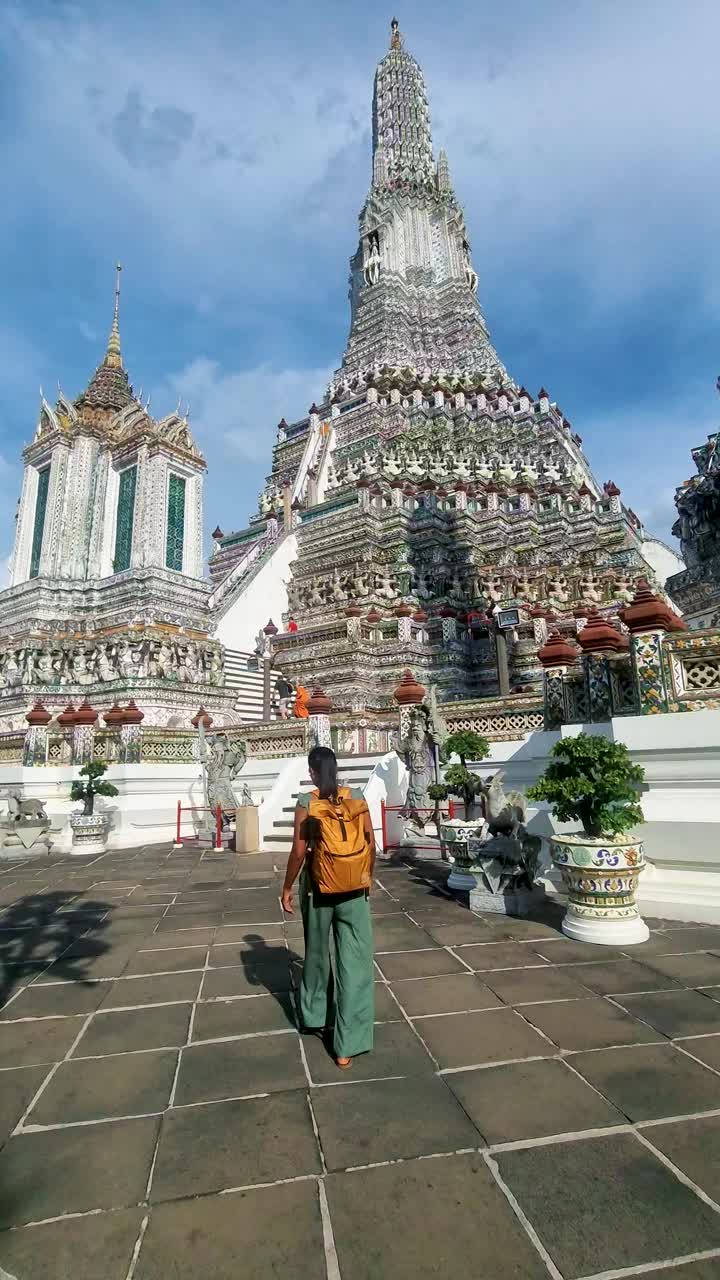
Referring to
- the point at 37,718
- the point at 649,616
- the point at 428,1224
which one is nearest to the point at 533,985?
the point at 428,1224

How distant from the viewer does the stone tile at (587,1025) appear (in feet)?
10.6

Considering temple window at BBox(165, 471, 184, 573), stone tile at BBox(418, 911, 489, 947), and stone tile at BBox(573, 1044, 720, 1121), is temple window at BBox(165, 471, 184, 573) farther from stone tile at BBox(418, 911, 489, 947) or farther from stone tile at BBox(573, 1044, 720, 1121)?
stone tile at BBox(573, 1044, 720, 1121)

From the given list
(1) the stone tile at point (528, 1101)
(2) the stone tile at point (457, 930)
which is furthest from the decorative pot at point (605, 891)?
(1) the stone tile at point (528, 1101)

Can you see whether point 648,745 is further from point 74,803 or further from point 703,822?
point 74,803

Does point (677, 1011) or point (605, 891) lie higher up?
point (605, 891)

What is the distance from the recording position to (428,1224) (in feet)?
6.53

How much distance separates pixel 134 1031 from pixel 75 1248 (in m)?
1.70

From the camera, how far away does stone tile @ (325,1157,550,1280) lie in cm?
183

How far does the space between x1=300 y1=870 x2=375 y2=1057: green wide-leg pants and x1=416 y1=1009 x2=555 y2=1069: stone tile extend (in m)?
0.41

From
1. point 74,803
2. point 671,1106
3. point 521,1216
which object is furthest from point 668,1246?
point 74,803

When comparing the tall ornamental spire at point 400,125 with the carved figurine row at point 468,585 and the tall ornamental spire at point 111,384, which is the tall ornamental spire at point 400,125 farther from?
the carved figurine row at point 468,585

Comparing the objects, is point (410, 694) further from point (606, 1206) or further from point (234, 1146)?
point (606, 1206)

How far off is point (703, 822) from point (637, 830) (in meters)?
0.62

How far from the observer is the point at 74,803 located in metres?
14.0
